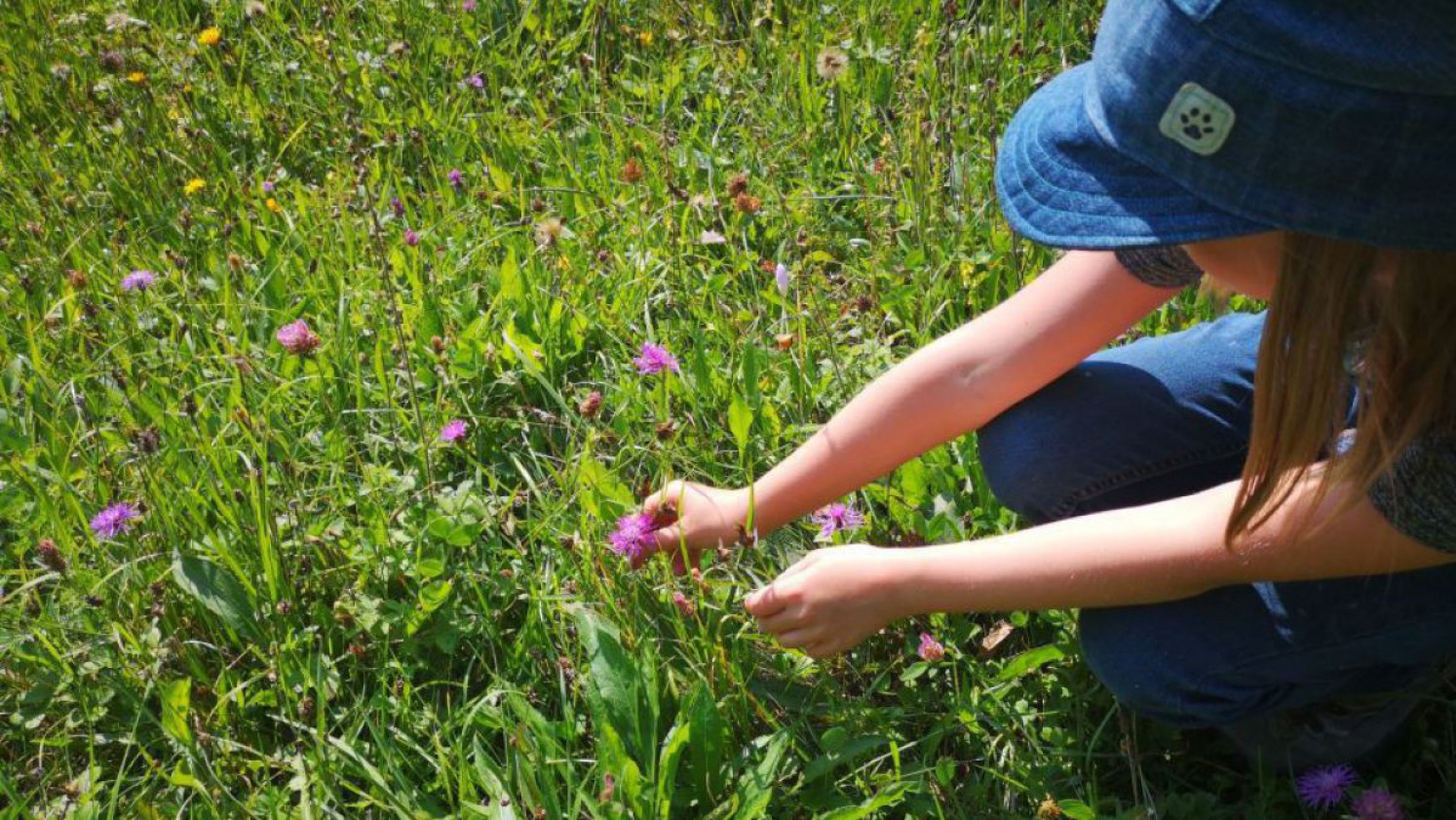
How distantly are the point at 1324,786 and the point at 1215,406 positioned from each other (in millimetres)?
434

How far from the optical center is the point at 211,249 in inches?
89.3

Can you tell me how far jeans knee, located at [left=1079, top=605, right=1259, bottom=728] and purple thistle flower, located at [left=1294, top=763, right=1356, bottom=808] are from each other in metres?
0.08

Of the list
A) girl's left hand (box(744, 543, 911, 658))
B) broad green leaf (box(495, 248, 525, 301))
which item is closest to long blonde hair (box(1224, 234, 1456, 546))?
girl's left hand (box(744, 543, 911, 658))

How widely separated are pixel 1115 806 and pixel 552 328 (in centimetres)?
101

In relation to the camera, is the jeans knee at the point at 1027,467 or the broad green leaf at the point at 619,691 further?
the jeans knee at the point at 1027,467

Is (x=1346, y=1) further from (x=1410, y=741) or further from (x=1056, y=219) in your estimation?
(x=1410, y=741)

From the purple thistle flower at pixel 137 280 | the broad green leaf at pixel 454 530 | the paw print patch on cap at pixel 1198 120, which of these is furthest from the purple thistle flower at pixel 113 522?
the paw print patch on cap at pixel 1198 120

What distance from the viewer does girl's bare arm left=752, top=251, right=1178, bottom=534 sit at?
1476 millimetres

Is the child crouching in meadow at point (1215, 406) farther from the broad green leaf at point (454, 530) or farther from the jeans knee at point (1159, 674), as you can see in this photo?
the broad green leaf at point (454, 530)

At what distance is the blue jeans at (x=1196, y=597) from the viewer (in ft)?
4.34

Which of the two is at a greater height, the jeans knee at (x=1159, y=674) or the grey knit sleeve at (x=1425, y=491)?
the grey knit sleeve at (x=1425, y=491)

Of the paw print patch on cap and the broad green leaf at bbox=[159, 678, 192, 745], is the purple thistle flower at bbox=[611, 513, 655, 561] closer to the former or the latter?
→ the broad green leaf at bbox=[159, 678, 192, 745]

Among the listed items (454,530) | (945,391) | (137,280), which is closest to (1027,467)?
(945,391)

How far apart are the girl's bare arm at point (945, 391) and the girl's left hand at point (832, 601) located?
0.14 metres
